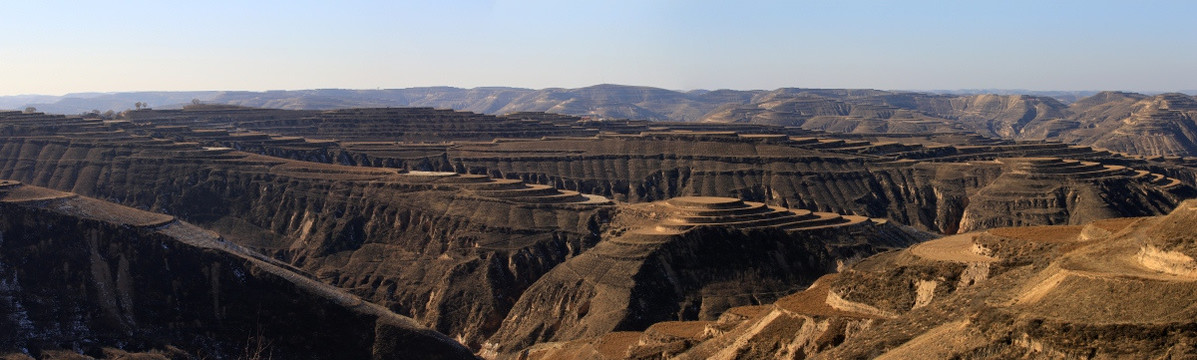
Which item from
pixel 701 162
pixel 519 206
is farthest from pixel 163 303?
pixel 701 162

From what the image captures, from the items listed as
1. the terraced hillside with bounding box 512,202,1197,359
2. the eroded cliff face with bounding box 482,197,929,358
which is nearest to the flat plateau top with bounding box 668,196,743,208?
the eroded cliff face with bounding box 482,197,929,358

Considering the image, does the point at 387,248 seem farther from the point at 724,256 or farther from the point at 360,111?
the point at 360,111

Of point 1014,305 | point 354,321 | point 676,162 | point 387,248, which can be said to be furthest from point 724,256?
point 676,162

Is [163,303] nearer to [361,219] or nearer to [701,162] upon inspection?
[361,219]

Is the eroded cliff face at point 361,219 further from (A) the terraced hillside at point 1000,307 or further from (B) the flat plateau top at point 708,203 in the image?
(A) the terraced hillside at point 1000,307

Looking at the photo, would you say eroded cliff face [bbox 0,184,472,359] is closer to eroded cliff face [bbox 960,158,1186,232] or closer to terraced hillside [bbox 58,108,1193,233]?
terraced hillside [bbox 58,108,1193,233]

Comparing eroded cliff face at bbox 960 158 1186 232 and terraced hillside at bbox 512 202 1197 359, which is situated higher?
terraced hillside at bbox 512 202 1197 359

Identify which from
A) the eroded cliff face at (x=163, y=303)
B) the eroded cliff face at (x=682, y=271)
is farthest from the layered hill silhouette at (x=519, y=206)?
the eroded cliff face at (x=163, y=303)
